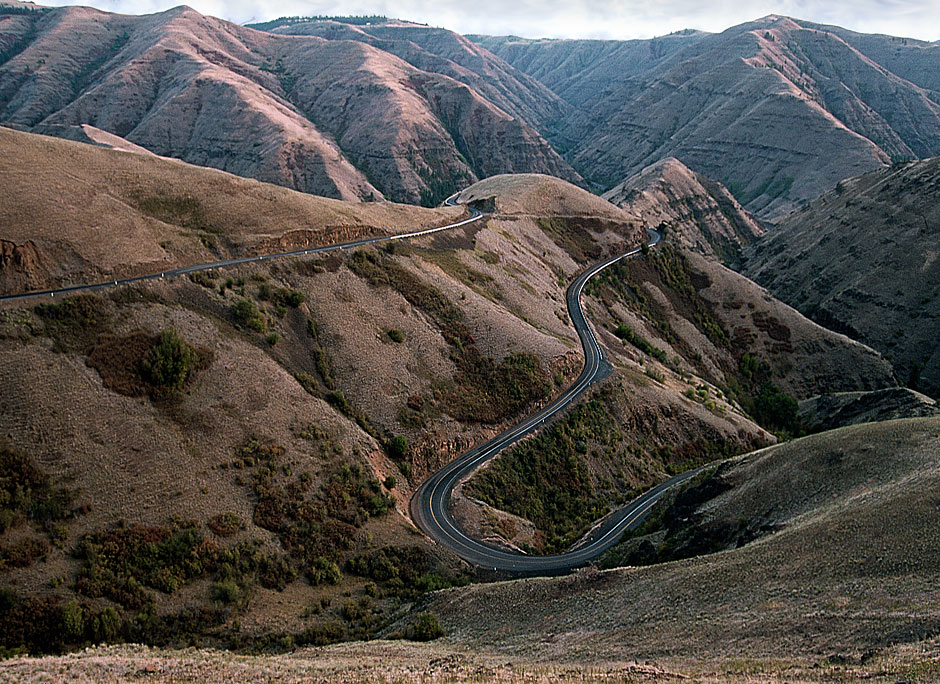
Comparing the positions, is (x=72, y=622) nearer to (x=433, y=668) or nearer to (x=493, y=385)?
(x=433, y=668)

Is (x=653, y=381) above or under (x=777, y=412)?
above

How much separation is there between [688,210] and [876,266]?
68.5m

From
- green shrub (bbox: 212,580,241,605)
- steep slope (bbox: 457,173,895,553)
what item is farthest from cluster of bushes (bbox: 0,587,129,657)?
steep slope (bbox: 457,173,895,553)

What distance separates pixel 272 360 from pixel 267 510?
14.6 metres

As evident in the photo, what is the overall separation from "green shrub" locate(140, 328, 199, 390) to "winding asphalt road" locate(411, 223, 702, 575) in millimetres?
20649

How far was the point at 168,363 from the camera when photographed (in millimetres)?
44562

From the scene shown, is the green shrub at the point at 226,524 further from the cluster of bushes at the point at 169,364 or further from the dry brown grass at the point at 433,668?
the cluster of bushes at the point at 169,364

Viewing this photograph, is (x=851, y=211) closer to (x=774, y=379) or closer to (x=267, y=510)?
(x=774, y=379)

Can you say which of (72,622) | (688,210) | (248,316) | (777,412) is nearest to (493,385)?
(248,316)

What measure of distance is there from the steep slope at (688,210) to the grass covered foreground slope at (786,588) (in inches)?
5413

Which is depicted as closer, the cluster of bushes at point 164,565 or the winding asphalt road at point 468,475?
the cluster of bushes at point 164,565

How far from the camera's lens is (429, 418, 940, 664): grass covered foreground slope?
22453mm

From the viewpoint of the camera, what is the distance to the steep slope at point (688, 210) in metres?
174

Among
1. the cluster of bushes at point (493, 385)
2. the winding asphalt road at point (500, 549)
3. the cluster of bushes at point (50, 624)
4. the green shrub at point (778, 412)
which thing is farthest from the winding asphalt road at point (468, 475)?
the green shrub at point (778, 412)
